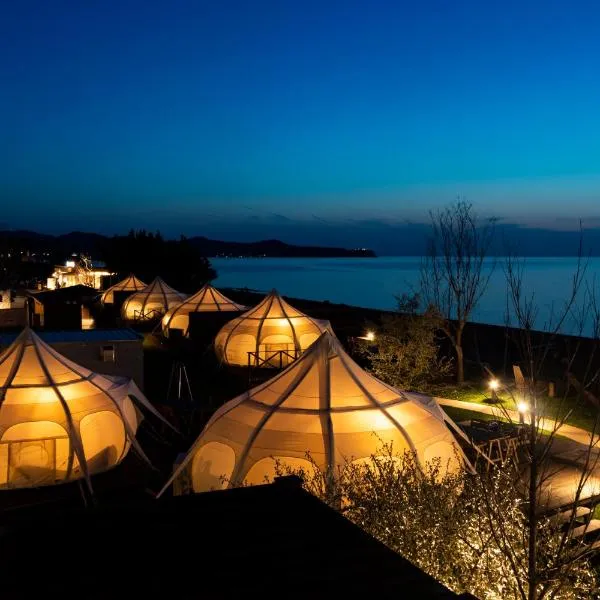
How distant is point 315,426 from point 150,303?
24.6m

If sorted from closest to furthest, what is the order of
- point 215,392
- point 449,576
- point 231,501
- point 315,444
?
point 231,501
point 449,576
point 315,444
point 215,392

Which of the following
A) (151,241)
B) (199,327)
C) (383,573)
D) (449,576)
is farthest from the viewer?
(151,241)

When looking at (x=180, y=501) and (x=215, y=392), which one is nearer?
(x=180, y=501)

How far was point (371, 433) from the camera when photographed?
8.81 m

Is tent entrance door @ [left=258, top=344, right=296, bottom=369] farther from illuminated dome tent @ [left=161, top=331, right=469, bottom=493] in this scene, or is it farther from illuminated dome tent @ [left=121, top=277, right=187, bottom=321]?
illuminated dome tent @ [left=121, top=277, right=187, bottom=321]

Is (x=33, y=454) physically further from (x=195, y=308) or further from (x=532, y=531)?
(x=195, y=308)

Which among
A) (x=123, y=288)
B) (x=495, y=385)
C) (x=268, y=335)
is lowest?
(x=268, y=335)

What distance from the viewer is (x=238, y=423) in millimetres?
9055

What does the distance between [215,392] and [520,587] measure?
14.5 meters

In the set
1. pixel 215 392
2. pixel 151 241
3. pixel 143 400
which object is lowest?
pixel 215 392

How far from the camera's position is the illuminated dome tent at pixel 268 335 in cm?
2122

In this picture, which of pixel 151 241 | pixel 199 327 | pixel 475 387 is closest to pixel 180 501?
pixel 475 387

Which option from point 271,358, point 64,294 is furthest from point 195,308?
point 64,294

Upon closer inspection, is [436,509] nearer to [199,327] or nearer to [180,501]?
[180,501]
